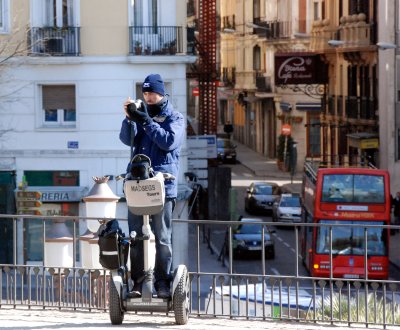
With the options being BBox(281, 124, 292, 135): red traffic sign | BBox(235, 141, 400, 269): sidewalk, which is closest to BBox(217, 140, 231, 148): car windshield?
BBox(235, 141, 400, 269): sidewalk

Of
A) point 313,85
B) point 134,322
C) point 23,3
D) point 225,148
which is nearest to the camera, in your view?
point 134,322

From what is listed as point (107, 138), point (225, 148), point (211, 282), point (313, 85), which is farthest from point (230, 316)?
point (225, 148)

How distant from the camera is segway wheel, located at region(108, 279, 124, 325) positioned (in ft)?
→ 39.0

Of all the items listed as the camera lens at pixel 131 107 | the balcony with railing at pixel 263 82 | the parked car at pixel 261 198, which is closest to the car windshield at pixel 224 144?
the balcony with railing at pixel 263 82

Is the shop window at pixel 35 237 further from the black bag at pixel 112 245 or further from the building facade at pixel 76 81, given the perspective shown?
the building facade at pixel 76 81

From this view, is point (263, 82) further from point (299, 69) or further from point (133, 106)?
point (133, 106)

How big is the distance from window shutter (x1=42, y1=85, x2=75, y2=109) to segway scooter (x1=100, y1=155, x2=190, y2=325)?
27827 millimetres

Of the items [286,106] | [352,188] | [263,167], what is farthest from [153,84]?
[286,106]

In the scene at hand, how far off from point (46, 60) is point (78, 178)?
3.18 meters

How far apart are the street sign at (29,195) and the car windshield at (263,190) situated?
20795 mm

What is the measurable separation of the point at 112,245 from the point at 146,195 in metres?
0.53

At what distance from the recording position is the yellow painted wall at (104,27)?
3888 cm

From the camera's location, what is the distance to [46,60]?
39125mm

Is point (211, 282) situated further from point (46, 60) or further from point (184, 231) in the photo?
point (46, 60)
